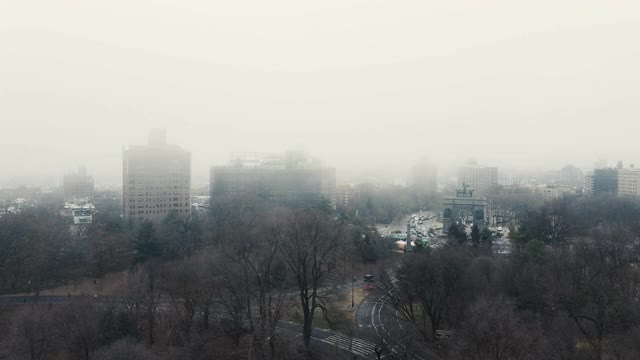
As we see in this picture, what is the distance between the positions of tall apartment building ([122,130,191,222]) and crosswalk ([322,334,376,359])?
31635 mm

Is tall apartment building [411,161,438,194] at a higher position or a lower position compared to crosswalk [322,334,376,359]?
higher

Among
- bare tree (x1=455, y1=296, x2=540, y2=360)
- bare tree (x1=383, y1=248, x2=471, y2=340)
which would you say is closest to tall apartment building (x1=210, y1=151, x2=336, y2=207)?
bare tree (x1=383, y1=248, x2=471, y2=340)

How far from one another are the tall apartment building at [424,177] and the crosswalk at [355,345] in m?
81.4

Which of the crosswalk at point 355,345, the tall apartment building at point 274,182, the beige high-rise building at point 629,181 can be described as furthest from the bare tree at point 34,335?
the beige high-rise building at point 629,181

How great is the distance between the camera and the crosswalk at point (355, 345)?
62.5 feet

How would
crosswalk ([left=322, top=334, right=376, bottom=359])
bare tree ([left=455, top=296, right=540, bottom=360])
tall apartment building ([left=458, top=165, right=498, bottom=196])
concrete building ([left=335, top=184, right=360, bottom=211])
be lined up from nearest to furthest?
bare tree ([left=455, top=296, right=540, bottom=360]) → crosswalk ([left=322, top=334, right=376, bottom=359]) → concrete building ([left=335, top=184, right=360, bottom=211]) → tall apartment building ([left=458, top=165, right=498, bottom=196])

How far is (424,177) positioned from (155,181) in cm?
6707

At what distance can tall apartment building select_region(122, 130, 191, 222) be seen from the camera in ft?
162

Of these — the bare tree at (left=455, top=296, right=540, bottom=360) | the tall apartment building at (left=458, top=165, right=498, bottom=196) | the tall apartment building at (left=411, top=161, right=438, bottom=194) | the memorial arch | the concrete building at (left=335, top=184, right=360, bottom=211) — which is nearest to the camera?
the bare tree at (left=455, top=296, right=540, bottom=360)

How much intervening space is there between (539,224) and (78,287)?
3215 centimetres

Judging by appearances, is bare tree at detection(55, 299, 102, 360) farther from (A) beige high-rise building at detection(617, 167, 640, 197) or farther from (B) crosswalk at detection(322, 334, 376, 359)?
(A) beige high-rise building at detection(617, 167, 640, 197)

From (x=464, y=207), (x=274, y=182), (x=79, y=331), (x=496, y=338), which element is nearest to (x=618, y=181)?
(x=464, y=207)

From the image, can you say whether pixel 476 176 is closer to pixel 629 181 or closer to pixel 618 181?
pixel 618 181

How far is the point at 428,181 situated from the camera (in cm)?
10406
